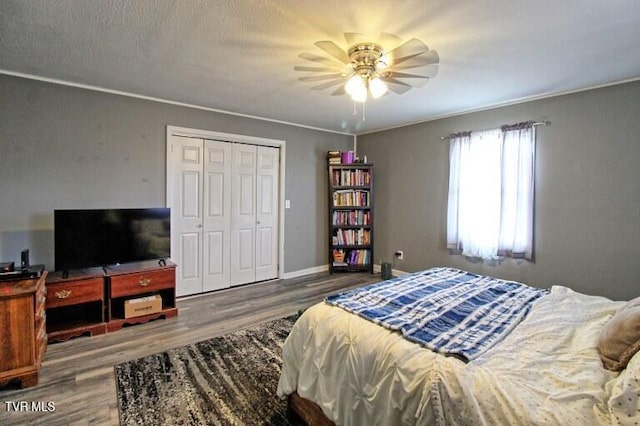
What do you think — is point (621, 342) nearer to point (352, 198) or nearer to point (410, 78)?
point (410, 78)

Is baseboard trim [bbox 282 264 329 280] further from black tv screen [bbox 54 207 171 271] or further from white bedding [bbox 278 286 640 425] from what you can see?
white bedding [bbox 278 286 640 425]

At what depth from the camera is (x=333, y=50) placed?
2348mm

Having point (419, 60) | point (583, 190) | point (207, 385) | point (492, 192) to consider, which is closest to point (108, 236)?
point (207, 385)

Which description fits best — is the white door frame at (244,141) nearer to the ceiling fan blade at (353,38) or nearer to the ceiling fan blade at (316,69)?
the ceiling fan blade at (316,69)

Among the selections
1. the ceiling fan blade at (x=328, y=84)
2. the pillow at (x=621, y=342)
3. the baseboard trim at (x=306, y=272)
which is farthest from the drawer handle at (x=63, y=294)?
the pillow at (x=621, y=342)

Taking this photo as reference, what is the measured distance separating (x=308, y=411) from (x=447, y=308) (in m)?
1.02

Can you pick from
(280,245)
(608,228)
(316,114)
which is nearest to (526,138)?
(608,228)

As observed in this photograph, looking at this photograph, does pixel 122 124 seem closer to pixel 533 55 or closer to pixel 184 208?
pixel 184 208

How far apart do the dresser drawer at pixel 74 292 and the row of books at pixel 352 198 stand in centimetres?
347

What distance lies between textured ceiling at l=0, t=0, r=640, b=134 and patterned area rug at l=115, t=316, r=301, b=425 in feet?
8.06

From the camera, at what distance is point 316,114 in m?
4.35

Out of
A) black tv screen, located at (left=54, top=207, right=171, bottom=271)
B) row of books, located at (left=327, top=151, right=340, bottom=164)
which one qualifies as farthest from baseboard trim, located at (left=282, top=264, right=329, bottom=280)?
black tv screen, located at (left=54, top=207, right=171, bottom=271)

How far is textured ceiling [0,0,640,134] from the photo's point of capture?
1882 mm

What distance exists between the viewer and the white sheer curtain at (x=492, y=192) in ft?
12.0
